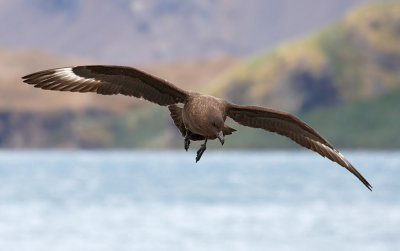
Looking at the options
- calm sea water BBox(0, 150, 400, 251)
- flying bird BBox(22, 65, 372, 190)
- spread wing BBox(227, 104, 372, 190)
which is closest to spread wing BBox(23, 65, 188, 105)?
flying bird BBox(22, 65, 372, 190)

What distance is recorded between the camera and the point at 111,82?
14.4m

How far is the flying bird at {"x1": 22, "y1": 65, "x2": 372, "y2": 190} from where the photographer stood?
13.3 m

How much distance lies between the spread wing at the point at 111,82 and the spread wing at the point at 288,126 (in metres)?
1.04

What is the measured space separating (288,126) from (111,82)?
2939mm

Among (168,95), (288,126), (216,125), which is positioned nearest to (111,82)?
(168,95)

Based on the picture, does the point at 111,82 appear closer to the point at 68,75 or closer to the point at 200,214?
the point at 68,75

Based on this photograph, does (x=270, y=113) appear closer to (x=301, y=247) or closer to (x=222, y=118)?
(x=222, y=118)

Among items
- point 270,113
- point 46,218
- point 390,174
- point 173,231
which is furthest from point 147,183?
point 270,113

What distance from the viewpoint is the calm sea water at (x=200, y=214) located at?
188 feet

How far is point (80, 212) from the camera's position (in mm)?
81062

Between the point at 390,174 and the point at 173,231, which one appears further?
the point at 390,174

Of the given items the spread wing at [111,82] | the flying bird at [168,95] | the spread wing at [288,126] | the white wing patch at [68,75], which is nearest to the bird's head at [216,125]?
the flying bird at [168,95]

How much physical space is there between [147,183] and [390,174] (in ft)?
Result: 128

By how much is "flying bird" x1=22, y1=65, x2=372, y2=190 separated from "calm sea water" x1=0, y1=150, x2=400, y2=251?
129 ft
